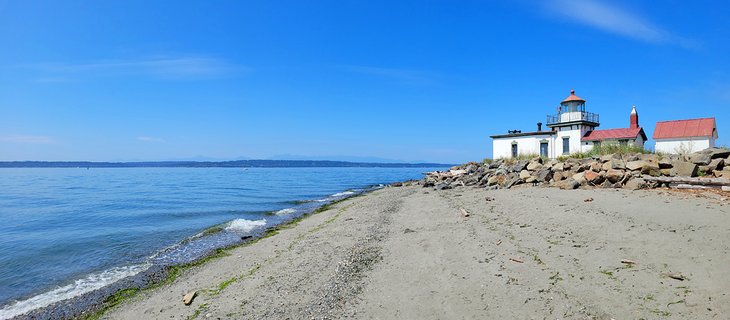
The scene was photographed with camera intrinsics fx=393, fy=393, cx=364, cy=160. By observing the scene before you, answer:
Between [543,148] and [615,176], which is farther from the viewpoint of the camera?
[543,148]

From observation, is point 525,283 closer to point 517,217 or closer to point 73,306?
point 517,217

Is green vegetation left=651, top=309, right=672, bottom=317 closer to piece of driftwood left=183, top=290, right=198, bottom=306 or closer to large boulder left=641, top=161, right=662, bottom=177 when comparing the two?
piece of driftwood left=183, top=290, right=198, bottom=306

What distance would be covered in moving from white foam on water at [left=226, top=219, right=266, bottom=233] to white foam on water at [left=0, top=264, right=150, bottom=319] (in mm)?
6422

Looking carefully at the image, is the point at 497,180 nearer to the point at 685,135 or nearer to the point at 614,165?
the point at 614,165

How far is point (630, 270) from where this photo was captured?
7578mm

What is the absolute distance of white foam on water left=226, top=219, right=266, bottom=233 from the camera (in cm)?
1950

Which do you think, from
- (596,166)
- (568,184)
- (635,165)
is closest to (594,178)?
(568,184)

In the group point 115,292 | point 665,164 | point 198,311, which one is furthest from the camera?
point 665,164

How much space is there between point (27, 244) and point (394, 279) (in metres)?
17.2

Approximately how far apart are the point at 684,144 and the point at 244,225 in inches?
1330

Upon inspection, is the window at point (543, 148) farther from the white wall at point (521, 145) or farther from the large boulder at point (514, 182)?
the large boulder at point (514, 182)

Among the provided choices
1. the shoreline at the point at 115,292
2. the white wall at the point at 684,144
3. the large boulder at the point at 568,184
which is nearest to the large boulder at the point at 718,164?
the large boulder at the point at 568,184

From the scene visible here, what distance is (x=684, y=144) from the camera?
31.3 metres

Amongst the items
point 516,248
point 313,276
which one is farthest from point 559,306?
point 313,276
